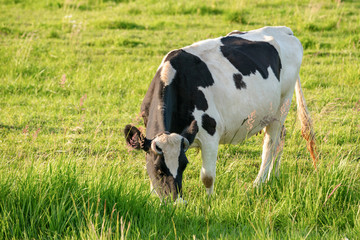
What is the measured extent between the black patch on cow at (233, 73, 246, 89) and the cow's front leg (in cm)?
77

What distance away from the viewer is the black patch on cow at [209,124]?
4773mm

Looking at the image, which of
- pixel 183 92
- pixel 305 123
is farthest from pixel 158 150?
pixel 305 123

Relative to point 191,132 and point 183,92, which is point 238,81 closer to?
point 183,92

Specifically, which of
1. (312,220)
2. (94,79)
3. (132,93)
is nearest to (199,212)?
(312,220)

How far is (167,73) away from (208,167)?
0.94 m

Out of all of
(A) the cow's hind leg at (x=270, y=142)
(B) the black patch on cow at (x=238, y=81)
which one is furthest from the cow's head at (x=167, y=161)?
(A) the cow's hind leg at (x=270, y=142)

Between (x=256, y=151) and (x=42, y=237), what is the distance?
3.44 metres

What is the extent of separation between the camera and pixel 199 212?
4.18 meters

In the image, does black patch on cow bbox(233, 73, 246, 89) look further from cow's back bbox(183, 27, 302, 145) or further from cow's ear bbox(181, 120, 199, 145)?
cow's ear bbox(181, 120, 199, 145)

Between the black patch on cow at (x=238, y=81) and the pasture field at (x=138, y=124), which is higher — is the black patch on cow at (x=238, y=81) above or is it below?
above

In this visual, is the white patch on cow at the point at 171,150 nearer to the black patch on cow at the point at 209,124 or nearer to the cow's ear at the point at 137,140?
the cow's ear at the point at 137,140

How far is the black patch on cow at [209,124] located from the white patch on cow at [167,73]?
0.46 metres

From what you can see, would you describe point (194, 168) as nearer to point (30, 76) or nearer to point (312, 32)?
point (30, 76)

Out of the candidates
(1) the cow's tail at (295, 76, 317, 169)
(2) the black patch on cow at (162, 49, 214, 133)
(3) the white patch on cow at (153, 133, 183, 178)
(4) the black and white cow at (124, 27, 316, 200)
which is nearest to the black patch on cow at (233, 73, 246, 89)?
(4) the black and white cow at (124, 27, 316, 200)
